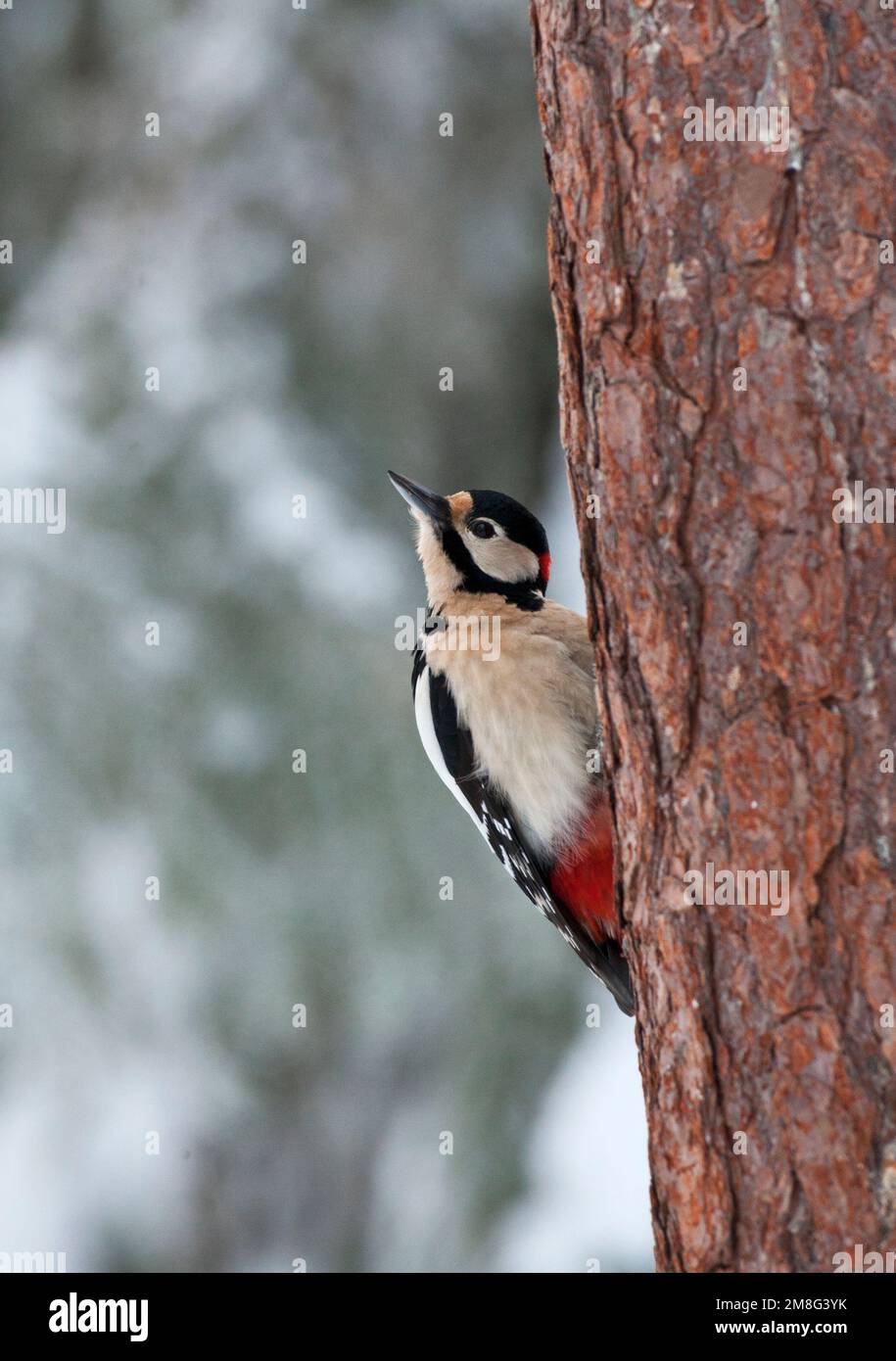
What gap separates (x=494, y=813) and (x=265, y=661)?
1415 mm

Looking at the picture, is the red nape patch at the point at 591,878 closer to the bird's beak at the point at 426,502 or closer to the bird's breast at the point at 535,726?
the bird's breast at the point at 535,726

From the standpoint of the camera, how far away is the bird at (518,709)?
118 inches

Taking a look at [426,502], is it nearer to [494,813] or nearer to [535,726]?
[535,726]

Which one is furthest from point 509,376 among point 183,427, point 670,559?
point 670,559

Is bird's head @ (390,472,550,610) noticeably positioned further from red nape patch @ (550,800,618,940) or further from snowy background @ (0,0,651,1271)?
snowy background @ (0,0,651,1271)

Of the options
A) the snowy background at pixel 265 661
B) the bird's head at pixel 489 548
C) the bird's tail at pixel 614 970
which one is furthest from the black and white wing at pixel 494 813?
the snowy background at pixel 265 661

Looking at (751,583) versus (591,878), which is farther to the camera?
(591,878)

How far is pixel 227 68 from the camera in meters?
4.65

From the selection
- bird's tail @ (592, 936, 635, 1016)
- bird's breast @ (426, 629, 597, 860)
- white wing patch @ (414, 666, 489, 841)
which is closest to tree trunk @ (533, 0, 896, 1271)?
bird's breast @ (426, 629, 597, 860)

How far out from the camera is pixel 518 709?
3.03m

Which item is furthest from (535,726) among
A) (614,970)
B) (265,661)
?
(265,661)

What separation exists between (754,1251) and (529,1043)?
3012 millimetres

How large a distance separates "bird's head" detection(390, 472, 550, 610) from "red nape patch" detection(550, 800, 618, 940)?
533mm
